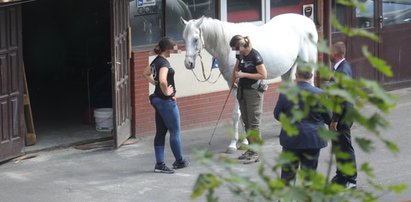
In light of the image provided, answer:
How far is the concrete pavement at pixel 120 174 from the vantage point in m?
9.89

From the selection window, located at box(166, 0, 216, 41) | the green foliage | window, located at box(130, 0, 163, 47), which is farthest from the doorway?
the green foliage

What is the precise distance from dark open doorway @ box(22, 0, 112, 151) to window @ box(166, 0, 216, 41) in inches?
51.3

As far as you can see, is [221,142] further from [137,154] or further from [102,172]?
[102,172]

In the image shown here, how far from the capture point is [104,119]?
12.7m

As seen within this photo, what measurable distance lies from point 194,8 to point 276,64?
1.76m

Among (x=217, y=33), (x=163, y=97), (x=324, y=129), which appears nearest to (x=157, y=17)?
(x=217, y=33)

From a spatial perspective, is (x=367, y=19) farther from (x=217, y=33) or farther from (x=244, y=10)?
(x=217, y=33)

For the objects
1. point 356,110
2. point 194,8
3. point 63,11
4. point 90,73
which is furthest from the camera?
point 63,11

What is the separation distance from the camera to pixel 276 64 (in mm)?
12016

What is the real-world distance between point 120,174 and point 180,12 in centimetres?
302

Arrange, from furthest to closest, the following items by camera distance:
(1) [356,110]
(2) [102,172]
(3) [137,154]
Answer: (3) [137,154], (2) [102,172], (1) [356,110]

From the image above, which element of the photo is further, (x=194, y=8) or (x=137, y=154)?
(x=194, y=8)

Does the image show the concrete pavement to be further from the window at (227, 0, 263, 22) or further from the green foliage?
the green foliage

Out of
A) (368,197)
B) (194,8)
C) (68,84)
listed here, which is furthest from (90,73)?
(368,197)
